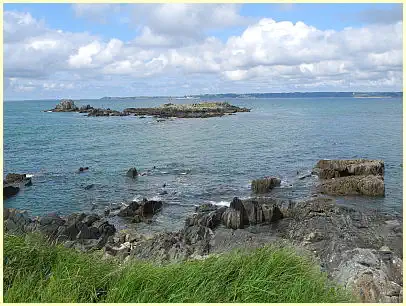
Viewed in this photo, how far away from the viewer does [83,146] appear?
56062 millimetres

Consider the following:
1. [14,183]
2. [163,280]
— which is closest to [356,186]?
[163,280]

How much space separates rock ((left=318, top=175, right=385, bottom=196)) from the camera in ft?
92.9

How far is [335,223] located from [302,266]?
14409mm

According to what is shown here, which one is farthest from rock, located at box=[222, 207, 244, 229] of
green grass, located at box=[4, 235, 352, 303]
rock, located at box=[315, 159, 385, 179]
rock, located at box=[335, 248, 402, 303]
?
rock, located at box=[315, 159, 385, 179]

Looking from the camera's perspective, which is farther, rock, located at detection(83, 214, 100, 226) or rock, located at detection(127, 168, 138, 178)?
rock, located at detection(127, 168, 138, 178)

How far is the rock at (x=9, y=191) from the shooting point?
30.4m

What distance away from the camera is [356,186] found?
29.2 metres

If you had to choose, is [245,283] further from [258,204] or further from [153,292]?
[258,204]

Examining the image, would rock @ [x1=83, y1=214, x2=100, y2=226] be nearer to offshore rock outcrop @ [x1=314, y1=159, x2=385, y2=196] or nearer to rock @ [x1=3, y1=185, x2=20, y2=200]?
rock @ [x1=3, y1=185, x2=20, y2=200]

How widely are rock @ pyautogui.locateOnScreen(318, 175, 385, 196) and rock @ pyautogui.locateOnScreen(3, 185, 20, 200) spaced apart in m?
23.9

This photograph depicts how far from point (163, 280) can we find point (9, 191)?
2888 cm

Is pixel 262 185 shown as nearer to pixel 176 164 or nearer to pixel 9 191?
pixel 176 164

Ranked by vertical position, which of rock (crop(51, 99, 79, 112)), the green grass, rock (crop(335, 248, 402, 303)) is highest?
rock (crop(51, 99, 79, 112))

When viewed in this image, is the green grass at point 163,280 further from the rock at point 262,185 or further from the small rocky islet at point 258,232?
the rock at point 262,185
